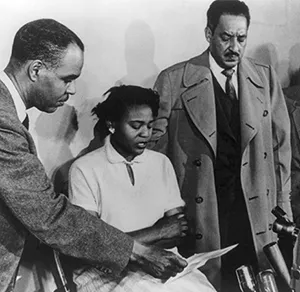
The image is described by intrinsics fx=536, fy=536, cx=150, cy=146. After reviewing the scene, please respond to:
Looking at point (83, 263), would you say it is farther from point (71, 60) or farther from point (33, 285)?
point (71, 60)

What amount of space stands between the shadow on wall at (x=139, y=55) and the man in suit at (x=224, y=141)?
0.05 metres

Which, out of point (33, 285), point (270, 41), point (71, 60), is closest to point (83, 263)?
point (33, 285)

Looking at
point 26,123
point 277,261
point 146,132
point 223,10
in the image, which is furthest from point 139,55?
point 277,261

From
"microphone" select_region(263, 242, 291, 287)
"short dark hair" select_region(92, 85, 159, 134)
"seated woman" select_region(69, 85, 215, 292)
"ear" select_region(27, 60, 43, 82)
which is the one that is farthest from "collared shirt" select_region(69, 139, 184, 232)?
"microphone" select_region(263, 242, 291, 287)

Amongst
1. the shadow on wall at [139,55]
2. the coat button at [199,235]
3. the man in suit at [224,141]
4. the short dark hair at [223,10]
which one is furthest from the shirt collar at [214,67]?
the coat button at [199,235]

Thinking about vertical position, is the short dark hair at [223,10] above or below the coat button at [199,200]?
above

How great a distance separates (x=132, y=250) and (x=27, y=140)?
0.53 metres

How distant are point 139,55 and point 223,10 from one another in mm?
403

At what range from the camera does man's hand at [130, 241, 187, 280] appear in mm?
1931

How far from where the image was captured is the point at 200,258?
2.12m

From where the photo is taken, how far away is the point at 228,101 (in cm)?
220

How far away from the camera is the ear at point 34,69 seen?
1.86 m

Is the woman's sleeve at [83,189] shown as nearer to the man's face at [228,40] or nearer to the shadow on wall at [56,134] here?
the shadow on wall at [56,134]

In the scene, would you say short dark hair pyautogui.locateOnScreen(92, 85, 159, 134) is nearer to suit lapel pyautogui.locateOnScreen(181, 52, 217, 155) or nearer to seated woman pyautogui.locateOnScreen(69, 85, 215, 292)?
seated woman pyautogui.locateOnScreen(69, 85, 215, 292)
